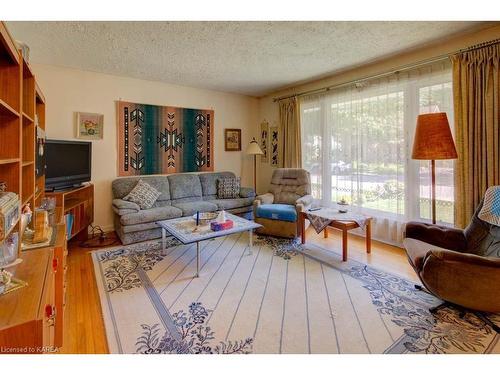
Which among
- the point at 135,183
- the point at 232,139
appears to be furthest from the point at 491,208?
the point at 135,183

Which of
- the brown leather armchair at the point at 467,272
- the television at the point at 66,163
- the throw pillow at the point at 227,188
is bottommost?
the brown leather armchair at the point at 467,272

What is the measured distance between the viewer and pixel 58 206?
109 inches

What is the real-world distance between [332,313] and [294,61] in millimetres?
2923

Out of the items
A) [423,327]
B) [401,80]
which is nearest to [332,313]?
[423,327]

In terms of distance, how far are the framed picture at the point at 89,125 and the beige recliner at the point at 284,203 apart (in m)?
2.54

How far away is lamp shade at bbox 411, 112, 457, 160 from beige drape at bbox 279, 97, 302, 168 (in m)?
2.19

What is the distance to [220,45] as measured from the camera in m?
2.82

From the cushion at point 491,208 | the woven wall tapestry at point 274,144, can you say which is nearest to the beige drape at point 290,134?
the woven wall tapestry at point 274,144

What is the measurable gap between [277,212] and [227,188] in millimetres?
1291

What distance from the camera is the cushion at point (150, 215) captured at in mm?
3318

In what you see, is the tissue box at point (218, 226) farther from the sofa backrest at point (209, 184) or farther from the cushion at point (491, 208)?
the cushion at point (491, 208)

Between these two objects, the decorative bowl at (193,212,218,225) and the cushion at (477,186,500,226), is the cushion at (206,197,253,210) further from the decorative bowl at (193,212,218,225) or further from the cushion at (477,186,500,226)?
the cushion at (477,186,500,226)

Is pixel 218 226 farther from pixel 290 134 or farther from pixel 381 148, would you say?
pixel 290 134

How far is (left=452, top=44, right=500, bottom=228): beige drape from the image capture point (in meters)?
2.47
